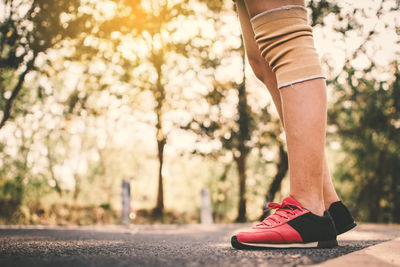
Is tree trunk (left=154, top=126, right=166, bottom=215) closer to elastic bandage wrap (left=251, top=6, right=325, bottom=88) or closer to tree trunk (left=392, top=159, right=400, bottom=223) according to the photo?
tree trunk (left=392, top=159, right=400, bottom=223)

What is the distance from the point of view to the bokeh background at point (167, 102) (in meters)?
4.48

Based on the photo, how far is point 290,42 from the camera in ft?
4.56

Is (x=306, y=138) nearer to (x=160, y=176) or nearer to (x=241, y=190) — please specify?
(x=241, y=190)

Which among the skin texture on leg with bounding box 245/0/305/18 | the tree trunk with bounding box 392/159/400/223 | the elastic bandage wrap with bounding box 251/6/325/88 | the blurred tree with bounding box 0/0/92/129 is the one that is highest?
the blurred tree with bounding box 0/0/92/129

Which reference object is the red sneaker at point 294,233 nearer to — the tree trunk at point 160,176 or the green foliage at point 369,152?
the green foliage at point 369,152

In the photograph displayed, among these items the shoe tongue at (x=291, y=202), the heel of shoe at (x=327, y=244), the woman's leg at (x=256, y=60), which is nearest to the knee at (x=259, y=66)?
the woman's leg at (x=256, y=60)

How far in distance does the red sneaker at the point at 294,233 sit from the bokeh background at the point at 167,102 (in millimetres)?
3123

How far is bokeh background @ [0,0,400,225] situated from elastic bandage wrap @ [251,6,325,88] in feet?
9.06

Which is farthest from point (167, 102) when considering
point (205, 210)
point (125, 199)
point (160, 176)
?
point (125, 199)

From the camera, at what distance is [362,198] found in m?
19.1

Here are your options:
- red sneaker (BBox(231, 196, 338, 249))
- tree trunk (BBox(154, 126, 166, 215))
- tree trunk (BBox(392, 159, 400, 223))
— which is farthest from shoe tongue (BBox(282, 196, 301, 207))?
tree trunk (BBox(392, 159, 400, 223))

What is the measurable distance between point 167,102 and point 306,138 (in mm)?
14687

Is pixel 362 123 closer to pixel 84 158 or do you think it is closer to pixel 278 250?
pixel 278 250

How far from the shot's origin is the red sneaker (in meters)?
1.25
